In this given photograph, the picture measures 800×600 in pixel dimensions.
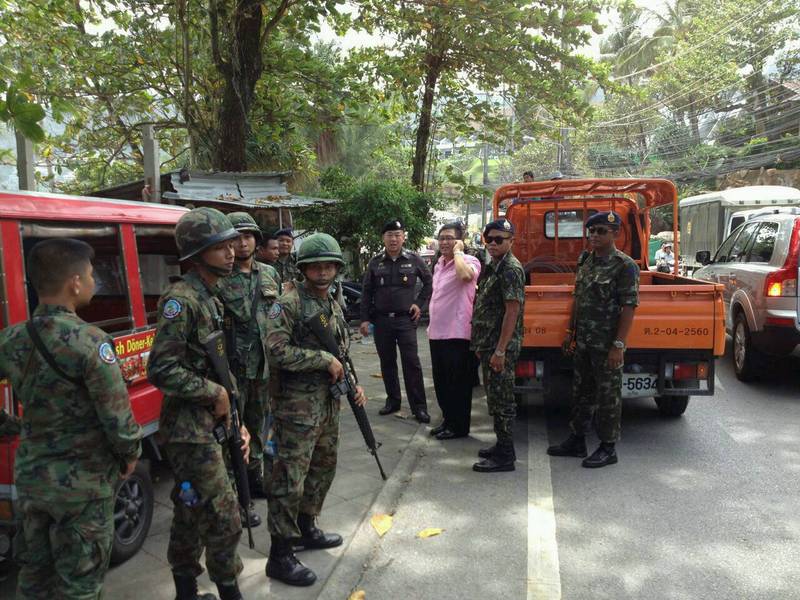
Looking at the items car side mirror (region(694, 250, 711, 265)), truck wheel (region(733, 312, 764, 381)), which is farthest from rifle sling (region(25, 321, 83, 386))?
car side mirror (region(694, 250, 711, 265))

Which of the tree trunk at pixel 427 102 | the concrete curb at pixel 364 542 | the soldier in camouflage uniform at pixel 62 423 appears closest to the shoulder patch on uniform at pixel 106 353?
the soldier in camouflage uniform at pixel 62 423

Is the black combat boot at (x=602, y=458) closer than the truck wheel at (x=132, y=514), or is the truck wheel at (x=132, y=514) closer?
the truck wheel at (x=132, y=514)

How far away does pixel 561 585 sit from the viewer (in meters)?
2.89

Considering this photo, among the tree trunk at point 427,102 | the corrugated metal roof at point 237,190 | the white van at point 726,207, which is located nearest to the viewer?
the corrugated metal roof at point 237,190

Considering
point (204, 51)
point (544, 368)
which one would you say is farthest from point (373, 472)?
point (204, 51)

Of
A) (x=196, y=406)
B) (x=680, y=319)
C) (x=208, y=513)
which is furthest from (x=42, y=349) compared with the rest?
(x=680, y=319)

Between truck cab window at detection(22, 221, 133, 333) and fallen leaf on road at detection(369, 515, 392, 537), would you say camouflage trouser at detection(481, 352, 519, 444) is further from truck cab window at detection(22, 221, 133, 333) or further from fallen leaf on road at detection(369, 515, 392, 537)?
truck cab window at detection(22, 221, 133, 333)

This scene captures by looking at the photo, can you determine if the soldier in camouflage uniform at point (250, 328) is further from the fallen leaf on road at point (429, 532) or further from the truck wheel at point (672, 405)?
the truck wheel at point (672, 405)

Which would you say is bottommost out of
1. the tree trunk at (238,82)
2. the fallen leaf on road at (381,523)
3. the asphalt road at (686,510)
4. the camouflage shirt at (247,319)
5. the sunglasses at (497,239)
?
the asphalt road at (686,510)

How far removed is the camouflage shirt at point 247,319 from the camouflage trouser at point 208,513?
26.7 inches

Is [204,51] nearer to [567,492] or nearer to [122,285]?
[122,285]

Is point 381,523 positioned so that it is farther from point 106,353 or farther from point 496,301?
point 106,353

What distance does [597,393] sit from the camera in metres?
4.41

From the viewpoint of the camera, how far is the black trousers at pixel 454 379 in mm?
4965
